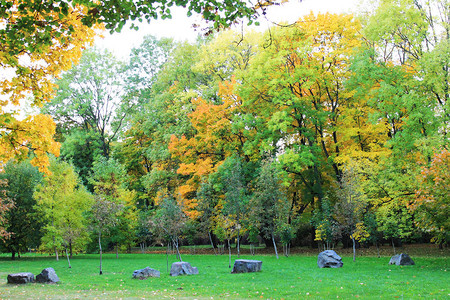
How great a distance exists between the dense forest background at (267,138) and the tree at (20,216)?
0.50 feet

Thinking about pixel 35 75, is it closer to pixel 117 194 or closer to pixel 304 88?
pixel 304 88

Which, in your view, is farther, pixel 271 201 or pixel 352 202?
pixel 271 201

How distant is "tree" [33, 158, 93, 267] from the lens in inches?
1013

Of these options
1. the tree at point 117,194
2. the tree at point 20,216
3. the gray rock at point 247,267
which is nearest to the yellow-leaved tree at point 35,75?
the gray rock at point 247,267

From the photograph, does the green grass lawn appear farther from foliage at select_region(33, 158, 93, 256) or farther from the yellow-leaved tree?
foliage at select_region(33, 158, 93, 256)

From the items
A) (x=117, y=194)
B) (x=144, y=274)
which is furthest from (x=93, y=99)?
(x=144, y=274)

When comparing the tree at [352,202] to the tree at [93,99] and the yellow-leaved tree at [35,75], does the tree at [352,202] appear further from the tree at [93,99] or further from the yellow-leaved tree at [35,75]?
the tree at [93,99]

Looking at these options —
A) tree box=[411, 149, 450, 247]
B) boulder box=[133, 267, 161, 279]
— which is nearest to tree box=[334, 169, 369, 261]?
tree box=[411, 149, 450, 247]

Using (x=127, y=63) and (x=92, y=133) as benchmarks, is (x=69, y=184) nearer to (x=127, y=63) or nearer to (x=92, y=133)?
(x=92, y=133)

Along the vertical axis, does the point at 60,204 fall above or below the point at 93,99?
below

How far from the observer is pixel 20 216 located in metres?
31.9

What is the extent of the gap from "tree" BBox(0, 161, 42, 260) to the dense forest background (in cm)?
15

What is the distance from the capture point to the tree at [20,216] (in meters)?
31.5

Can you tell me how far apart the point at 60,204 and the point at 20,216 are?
805 centimetres
